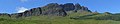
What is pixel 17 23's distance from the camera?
457 feet

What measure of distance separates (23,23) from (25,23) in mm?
1061

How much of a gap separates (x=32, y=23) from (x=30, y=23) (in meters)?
1.06

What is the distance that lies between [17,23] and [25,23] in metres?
4.42

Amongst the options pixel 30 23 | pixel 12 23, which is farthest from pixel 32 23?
pixel 12 23

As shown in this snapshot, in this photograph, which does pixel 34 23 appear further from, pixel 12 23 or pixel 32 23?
pixel 12 23

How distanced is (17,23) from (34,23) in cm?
891

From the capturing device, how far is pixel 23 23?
141 meters

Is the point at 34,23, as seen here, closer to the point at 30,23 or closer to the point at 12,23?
the point at 30,23

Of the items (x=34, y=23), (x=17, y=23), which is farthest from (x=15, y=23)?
(x=34, y=23)

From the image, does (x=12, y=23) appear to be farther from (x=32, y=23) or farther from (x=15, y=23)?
(x=32, y=23)

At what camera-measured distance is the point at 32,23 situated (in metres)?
141

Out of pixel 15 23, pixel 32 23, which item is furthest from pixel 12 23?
pixel 32 23

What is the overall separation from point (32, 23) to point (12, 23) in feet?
34.5

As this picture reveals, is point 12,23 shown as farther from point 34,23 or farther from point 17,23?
point 34,23
